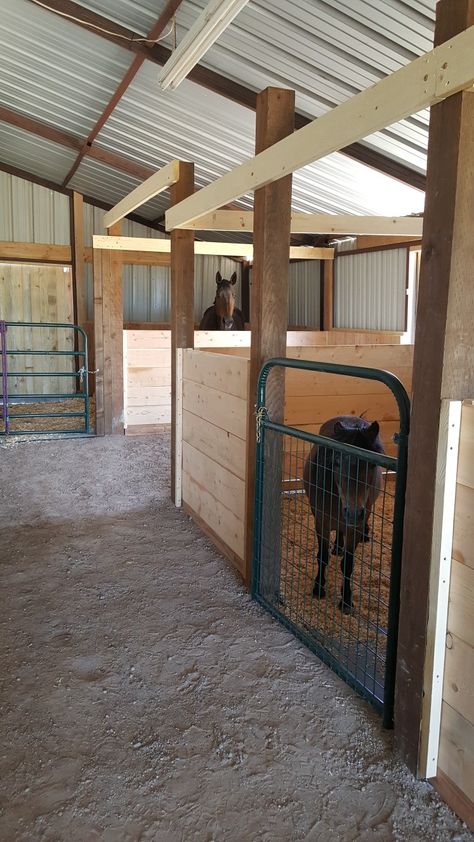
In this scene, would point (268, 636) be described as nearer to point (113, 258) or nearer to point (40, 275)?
point (113, 258)

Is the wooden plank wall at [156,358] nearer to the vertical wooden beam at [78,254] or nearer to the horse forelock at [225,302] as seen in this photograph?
the horse forelock at [225,302]

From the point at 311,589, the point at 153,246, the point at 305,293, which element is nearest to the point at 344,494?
the point at 311,589

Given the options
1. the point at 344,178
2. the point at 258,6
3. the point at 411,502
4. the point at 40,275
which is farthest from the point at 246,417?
the point at 40,275

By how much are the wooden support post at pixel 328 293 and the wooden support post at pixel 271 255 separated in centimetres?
614

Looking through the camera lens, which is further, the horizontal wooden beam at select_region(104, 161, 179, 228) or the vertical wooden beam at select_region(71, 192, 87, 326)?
the vertical wooden beam at select_region(71, 192, 87, 326)

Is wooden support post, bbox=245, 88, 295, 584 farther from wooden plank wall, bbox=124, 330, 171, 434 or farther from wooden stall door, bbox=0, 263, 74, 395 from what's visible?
wooden stall door, bbox=0, 263, 74, 395

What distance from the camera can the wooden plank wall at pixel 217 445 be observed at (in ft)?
9.99

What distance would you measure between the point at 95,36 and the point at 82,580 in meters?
4.34

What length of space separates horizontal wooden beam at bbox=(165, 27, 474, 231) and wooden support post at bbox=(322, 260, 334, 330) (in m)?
6.07

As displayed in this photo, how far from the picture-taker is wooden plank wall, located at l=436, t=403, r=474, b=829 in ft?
4.85

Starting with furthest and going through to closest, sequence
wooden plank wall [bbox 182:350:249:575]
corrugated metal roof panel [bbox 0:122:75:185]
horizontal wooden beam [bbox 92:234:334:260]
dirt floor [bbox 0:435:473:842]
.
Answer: corrugated metal roof panel [bbox 0:122:75:185] < horizontal wooden beam [bbox 92:234:334:260] < wooden plank wall [bbox 182:350:249:575] < dirt floor [bbox 0:435:473:842]

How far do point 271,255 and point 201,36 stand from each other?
1.20 metres

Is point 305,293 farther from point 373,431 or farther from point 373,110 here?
point 373,110

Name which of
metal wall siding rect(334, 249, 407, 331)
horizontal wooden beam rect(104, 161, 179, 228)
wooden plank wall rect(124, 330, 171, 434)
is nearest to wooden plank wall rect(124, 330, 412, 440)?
wooden plank wall rect(124, 330, 171, 434)
